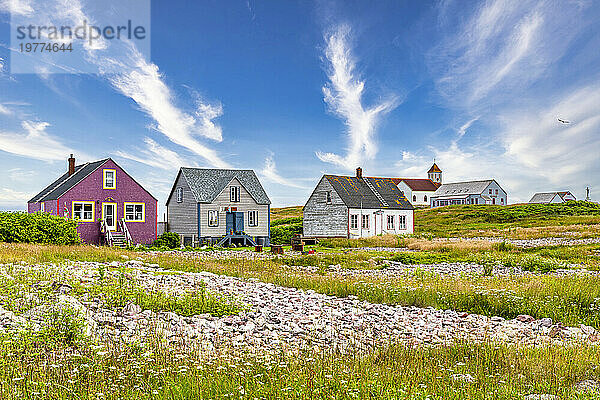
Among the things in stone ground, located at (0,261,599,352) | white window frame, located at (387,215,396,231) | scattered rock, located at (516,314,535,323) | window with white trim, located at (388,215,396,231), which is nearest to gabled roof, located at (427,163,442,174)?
white window frame, located at (387,215,396,231)

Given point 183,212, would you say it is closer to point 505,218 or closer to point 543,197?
point 505,218

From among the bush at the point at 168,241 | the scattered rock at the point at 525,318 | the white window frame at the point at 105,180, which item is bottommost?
the scattered rock at the point at 525,318

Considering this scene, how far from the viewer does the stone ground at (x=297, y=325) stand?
8.67 metres

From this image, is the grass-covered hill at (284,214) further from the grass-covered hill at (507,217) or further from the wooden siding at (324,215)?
the wooden siding at (324,215)

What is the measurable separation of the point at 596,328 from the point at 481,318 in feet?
7.47

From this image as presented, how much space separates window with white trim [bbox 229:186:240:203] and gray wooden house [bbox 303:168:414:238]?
36.7 feet

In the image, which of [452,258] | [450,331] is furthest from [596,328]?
[452,258]

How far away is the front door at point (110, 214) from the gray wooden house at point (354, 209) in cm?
2092

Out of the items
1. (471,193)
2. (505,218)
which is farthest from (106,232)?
(471,193)

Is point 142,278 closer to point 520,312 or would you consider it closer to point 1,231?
point 520,312

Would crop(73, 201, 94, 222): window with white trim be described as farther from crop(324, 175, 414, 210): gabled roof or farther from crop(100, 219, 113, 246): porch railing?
crop(324, 175, 414, 210): gabled roof

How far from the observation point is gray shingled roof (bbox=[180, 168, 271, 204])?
43.8 m

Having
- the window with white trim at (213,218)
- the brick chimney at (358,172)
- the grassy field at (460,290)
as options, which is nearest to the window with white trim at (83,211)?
the window with white trim at (213,218)

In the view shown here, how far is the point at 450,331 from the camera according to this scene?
10.1m
